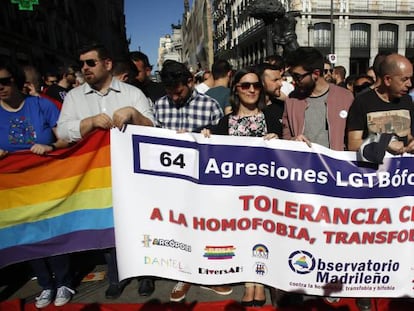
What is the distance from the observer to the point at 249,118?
2.85 m

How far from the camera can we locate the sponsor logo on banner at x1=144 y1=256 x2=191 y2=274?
2.73m

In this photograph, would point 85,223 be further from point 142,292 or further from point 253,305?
point 253,305

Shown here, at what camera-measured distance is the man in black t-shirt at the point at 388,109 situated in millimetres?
2545

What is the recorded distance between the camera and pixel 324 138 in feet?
9.77

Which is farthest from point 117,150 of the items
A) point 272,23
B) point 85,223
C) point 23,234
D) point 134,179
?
point 272,23

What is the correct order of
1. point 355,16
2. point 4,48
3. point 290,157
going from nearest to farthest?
point 290,157 < point 4,48 < point 355,16

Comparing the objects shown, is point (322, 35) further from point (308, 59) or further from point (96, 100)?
point (96, 100)

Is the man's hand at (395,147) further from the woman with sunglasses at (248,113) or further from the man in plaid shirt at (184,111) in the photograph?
the man in plaid shirt at (184,111)

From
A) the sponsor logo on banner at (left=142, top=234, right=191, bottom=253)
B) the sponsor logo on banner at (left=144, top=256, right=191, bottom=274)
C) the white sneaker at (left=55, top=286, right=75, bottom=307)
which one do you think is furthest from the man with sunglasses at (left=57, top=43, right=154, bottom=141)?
the white sneaker at (left=55, top=286, right=75, bottom=307)

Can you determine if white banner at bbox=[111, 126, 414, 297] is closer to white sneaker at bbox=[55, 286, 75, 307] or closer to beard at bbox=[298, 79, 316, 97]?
beard at bbox=[298, 79, 316, 97]

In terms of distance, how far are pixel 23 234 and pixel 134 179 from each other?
1097 millimetres

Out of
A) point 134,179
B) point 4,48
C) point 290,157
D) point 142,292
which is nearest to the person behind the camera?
point 290,157

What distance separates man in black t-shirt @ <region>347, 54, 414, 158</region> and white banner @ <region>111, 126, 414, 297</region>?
0.32 metres

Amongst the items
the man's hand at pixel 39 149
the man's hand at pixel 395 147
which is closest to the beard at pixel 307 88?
the man's hand at pixel 395 147
